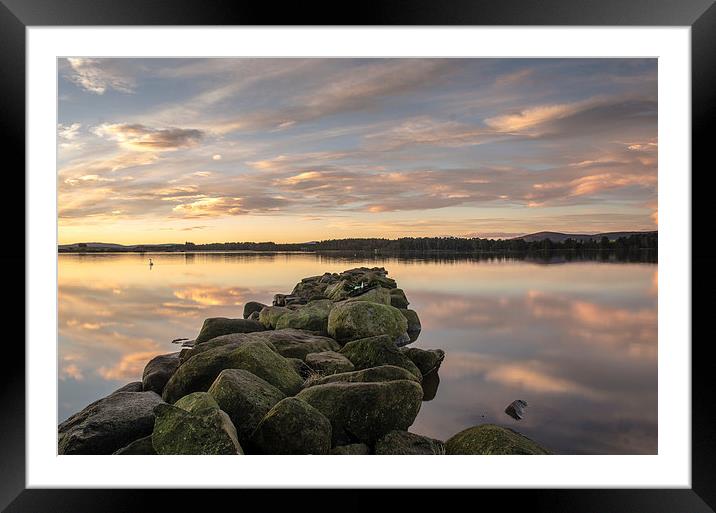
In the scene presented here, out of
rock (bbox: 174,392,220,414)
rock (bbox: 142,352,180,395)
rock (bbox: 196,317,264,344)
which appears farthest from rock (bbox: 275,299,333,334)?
rock (bbox: 174,392,220,414)

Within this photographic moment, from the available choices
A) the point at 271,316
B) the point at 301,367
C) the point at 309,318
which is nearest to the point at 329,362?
the point at 301,367

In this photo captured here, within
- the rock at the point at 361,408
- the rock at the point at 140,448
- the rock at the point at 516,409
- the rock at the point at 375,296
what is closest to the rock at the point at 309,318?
the rock at the point at 375,296

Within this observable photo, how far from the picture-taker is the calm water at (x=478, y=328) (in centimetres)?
455

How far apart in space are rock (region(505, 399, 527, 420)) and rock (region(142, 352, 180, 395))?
9.85 ft

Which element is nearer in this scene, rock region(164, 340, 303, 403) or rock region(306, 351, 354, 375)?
rock region(164, 340, 303, 403)

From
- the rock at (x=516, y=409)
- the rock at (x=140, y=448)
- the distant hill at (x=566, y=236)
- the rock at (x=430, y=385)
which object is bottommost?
the rock at (x=516, y=409)

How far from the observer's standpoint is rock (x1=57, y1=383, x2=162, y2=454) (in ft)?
8.31

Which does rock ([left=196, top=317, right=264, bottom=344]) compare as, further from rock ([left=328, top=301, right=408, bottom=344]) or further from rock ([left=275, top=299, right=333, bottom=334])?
rock ([left=328, top=301, right=408, bottom=344])

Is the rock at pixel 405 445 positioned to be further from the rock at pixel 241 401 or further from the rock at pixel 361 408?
the rock at pixel 241 401

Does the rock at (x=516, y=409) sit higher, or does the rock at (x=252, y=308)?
the rock at (x=252, y=308)

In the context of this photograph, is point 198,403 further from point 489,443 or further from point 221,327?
point 221,327

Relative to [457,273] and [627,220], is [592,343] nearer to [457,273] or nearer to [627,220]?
[627,220]

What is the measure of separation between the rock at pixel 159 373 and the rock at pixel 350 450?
5.67 feet

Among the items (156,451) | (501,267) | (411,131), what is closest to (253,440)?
(156,451)
